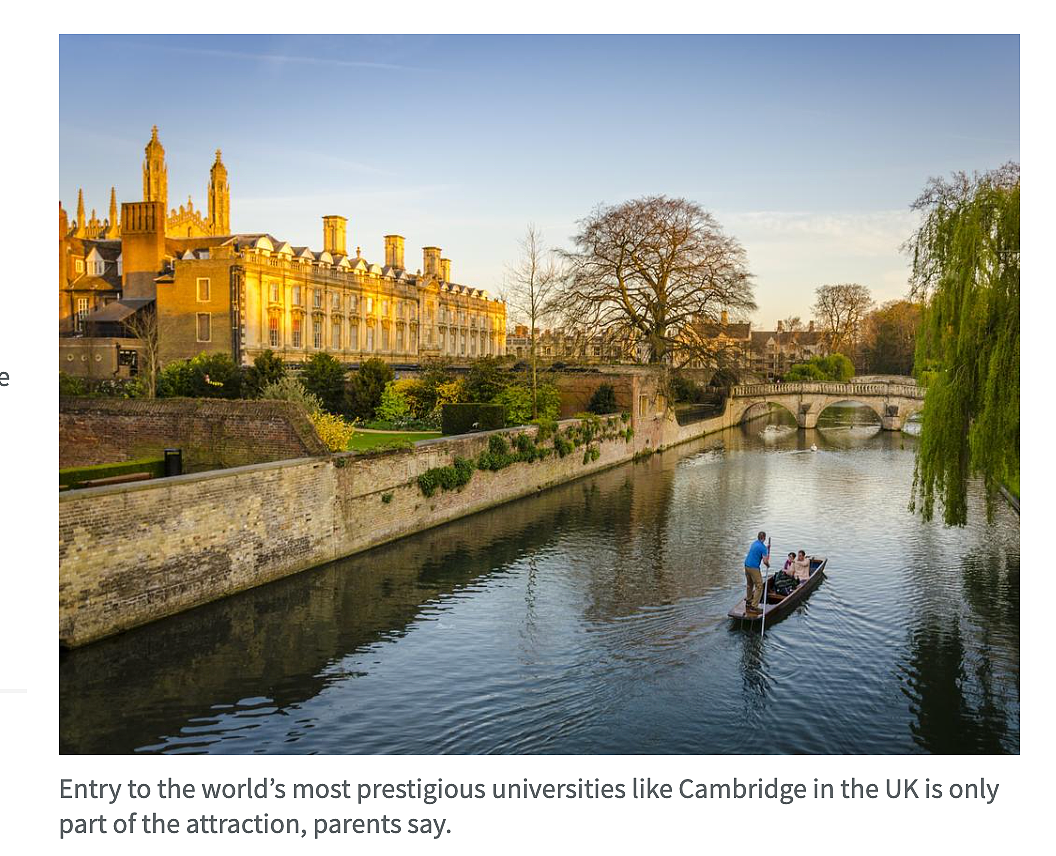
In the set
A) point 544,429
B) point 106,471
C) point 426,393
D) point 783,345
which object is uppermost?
point 783,345

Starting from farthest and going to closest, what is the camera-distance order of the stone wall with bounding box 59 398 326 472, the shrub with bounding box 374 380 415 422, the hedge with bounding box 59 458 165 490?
1. the shrub with bounding box 374 380 415 422
2. the stone wall with bounding box 59 398 326 472
3. the hedge with bounding box 59 458 165 490

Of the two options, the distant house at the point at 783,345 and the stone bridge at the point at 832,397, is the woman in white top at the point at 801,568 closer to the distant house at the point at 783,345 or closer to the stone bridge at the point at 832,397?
the stone bridge at the point at 832,397

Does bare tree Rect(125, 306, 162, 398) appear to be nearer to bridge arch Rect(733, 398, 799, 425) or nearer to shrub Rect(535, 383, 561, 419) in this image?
shrub Rect(535, 383, 561, 419)

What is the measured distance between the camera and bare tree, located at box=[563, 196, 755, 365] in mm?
36469

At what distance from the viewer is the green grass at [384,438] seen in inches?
933

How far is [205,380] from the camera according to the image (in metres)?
31.5

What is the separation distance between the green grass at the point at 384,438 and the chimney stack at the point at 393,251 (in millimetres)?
38524

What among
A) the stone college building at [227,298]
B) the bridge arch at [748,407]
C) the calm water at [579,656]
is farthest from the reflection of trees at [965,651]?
the stone college building at [227,298]

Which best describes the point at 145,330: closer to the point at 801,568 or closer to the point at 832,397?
the point at 832,397

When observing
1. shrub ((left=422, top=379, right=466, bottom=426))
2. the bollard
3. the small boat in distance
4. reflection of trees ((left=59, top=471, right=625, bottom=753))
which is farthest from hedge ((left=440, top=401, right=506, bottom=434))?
the small boat in distance

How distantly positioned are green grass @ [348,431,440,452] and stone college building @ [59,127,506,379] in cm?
1838

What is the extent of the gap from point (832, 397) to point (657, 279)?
57.2 feet
